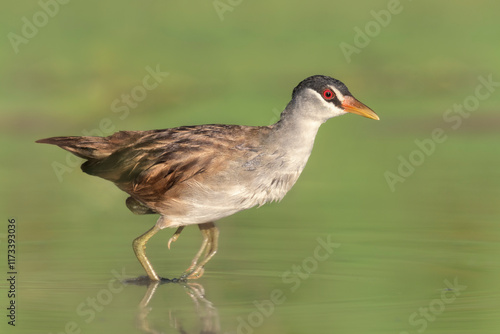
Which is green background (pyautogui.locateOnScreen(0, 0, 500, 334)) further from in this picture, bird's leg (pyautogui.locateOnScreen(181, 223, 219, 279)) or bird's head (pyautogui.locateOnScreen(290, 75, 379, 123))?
bird's head (pyautogui.locateOnScreen(290, 75, 379, 123))

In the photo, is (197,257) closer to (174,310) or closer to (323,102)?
(174,310)

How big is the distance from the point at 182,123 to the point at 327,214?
25.9 ft

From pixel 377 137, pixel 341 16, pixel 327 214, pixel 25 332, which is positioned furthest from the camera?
pixel 341 16

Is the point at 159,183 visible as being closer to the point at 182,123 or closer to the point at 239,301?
the point at 239,301

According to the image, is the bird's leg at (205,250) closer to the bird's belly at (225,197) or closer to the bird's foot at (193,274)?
the bird's foot at (193,274)

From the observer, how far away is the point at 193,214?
12078mm

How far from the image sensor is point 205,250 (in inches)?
519

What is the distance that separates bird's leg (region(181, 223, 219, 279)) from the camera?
40.6 feet

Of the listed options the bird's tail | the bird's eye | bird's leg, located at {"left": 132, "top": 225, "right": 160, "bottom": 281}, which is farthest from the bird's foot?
the bird's eye

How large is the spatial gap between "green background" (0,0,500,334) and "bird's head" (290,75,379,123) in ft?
5.34

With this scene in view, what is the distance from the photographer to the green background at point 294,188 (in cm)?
1090

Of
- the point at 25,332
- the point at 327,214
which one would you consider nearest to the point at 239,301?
the point at 25,332

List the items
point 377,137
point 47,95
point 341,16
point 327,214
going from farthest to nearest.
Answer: point 341,16 → point 47,95 → point 377,137 → point 327,214

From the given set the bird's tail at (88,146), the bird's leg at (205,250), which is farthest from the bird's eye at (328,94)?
the bird's tail at (88,146)
